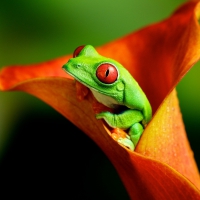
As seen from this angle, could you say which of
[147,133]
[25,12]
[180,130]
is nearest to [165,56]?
[180,130]

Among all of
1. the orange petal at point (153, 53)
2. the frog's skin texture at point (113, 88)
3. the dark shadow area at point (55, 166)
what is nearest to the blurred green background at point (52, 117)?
the dark shadow area at point (55, 166)

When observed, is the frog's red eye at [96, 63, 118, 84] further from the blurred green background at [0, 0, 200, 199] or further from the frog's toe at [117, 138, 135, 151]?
the blurred green background at [0, 0, 200, 199]

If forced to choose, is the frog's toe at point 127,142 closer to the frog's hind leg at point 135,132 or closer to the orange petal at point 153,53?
the frog's hind leg at point 135,132

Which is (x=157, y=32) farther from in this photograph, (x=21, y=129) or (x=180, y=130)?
(x=21, y=129)

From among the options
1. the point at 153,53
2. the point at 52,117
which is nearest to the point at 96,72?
the point at 153,53

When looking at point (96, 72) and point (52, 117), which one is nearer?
point (96, 72)

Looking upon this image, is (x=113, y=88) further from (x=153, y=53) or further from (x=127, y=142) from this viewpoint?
(x=153, y=53)
